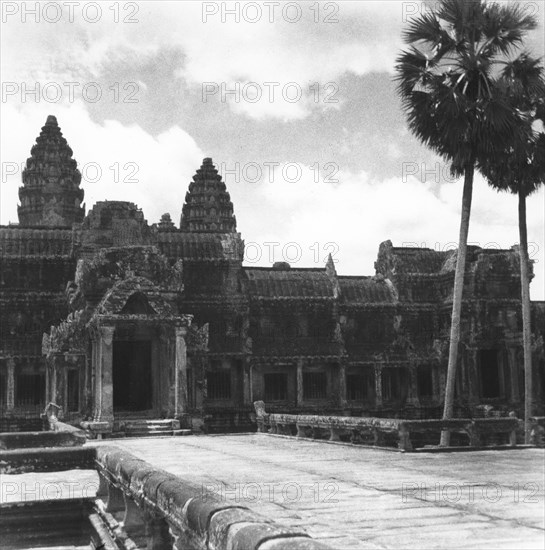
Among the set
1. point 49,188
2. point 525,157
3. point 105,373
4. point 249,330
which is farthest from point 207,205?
point 525,157

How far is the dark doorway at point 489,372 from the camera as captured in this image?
41406mm

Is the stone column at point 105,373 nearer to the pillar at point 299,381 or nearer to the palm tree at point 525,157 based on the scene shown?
the pillar at point 299,381

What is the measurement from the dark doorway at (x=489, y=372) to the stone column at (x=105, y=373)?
2008cm

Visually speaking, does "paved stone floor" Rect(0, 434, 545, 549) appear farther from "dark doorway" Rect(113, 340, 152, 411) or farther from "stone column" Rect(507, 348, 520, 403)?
"stone column" Rect(507, 348, 520, 403)

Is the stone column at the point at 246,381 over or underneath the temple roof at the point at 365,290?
underneath

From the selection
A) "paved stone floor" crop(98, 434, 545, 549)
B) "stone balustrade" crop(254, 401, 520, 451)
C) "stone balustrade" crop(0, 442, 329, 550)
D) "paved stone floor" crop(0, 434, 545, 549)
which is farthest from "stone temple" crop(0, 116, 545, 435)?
"stone balustrade" crop(0, 442, 329, 550)

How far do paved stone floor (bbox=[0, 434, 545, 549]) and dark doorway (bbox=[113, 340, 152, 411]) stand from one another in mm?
11894

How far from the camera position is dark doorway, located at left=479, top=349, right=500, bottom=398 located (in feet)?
136

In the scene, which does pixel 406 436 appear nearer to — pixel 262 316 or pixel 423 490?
pixel 423 490

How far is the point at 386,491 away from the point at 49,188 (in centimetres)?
6145

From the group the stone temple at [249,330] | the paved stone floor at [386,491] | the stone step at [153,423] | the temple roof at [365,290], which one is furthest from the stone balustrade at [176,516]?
the temple roof at [365,290]

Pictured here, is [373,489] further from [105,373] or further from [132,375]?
[132,375]

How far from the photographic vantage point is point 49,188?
6819 cm

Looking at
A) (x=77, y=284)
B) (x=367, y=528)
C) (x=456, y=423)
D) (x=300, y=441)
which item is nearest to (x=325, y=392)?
(x=77, y=284)
